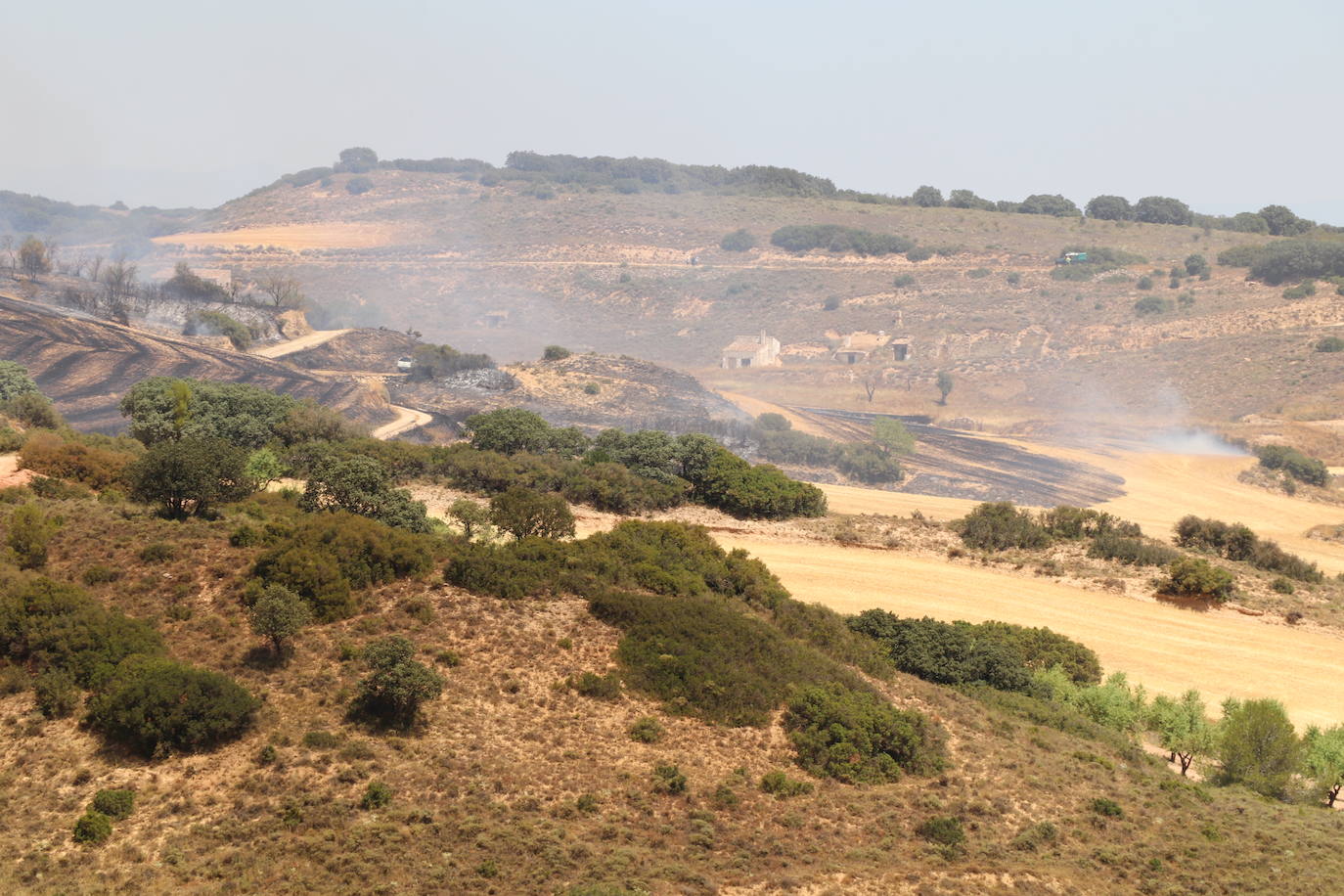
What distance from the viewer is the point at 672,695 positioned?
23000mm

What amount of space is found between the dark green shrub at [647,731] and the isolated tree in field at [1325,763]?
14.9m

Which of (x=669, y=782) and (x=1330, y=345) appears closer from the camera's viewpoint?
(x=669, y=782)

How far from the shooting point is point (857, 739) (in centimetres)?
2205

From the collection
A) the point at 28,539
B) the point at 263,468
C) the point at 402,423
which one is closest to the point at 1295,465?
the point at 402,423

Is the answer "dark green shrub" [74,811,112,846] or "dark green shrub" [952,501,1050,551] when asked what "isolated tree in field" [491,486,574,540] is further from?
"dark green shrub" [74,811,112,846]

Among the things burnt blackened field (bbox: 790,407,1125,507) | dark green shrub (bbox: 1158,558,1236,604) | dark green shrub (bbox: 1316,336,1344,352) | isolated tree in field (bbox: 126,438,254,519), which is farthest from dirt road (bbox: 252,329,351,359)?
dark green shrub (bbox: 1316,336,1344,352)

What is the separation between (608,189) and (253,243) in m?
51.7

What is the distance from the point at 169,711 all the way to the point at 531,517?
53.4ft

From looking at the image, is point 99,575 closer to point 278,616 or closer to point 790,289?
point 278,616

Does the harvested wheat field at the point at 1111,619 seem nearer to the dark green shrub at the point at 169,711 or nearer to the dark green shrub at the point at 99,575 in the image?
the dark green shrub at the point at 99,575

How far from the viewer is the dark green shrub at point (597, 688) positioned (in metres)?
22.8

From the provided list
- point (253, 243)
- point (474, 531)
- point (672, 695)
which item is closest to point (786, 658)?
point (672, 695)

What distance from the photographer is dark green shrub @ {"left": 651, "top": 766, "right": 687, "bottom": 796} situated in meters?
19.7

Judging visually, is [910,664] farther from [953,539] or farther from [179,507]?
[179,507]
